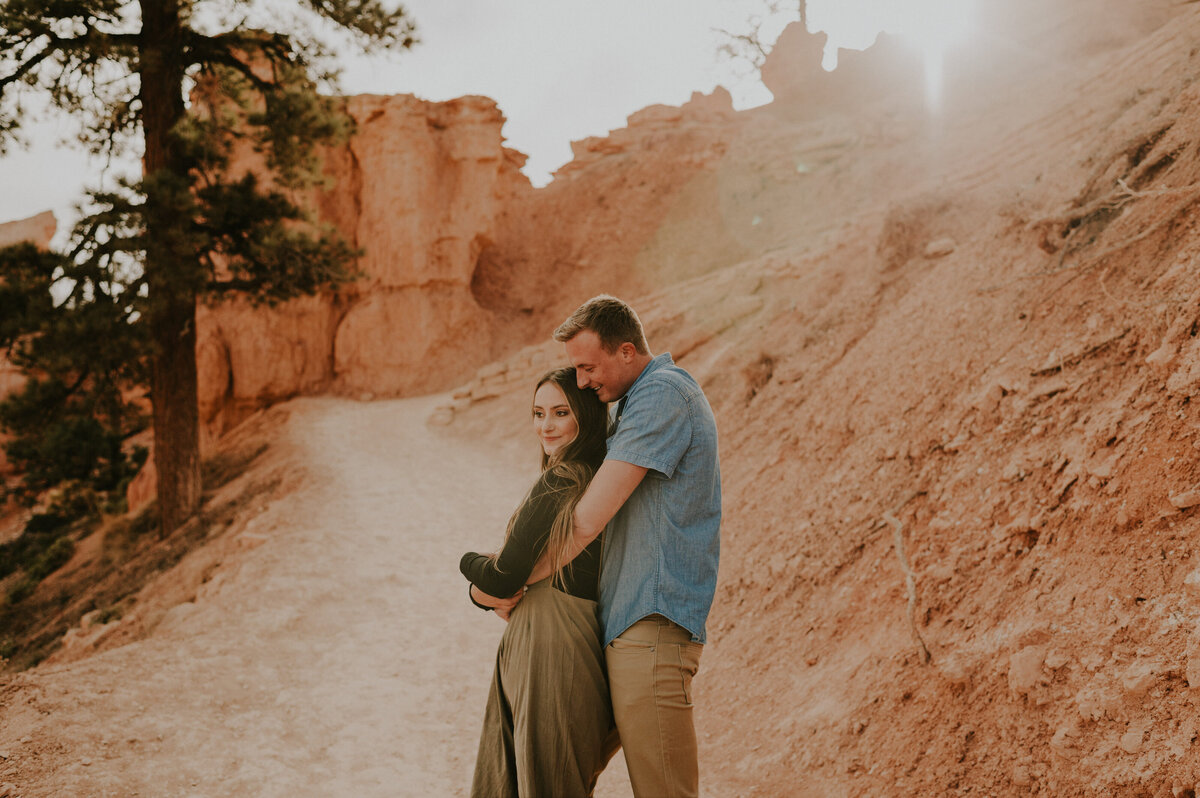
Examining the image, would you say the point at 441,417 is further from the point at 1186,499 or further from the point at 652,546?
the point at 1186,499

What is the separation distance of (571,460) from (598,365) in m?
0.30

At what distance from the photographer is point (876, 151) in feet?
54.6

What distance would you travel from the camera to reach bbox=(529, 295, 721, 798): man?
193 centimetres

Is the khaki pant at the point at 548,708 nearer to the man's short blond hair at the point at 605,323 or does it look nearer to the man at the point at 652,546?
the man at the point at 652,546

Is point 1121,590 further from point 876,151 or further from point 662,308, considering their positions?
point 876,151

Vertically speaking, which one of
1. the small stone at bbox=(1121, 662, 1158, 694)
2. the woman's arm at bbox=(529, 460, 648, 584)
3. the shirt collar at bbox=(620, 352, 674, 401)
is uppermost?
the shirt collar at bbox=(620, 352, 674, 401)

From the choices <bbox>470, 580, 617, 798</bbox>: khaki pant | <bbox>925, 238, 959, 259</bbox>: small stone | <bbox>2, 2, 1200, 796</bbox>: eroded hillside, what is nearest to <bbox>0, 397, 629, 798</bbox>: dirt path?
<bbox>2, 2, 1200, 796</bbox>: eroded hillside

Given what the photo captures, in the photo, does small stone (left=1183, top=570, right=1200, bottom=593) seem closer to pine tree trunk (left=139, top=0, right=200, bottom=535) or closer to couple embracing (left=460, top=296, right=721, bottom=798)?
couple embracing (left=460, top=296, right=721, bottom=798)

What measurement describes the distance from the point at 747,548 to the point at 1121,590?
2862 mm

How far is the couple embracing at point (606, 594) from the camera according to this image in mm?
1946

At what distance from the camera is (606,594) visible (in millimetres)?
2104

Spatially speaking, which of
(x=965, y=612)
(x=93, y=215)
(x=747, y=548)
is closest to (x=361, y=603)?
(x=747, y=548)

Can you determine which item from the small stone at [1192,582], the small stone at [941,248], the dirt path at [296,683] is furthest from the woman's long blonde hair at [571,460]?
the small stone at [941,248]

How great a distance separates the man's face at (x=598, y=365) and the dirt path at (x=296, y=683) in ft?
8.14
